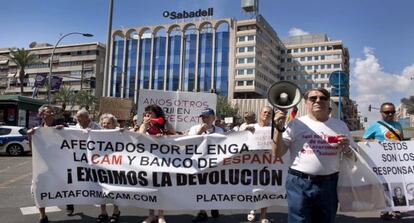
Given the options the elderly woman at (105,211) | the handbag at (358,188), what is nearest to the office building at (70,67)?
the elderly woman at (105,211)

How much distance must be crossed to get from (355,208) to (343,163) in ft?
3.17

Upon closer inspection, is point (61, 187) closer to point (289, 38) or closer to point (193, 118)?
point (193, 118)

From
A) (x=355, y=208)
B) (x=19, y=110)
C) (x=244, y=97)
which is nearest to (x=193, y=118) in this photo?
(x=355, y=208)

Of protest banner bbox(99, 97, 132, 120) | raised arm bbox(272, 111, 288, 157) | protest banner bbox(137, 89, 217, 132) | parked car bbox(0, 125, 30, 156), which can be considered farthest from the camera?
parked car bbox(0, 125, 30, 156)

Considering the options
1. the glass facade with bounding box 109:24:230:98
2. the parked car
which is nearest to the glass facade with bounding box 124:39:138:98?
the glass facade with bounding box 109:24:230:98

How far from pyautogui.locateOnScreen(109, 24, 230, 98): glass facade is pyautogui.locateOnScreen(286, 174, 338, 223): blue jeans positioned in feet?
289

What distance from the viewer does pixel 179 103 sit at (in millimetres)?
12898

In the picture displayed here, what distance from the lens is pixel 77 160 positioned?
652cm

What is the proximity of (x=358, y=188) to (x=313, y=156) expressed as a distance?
1.86 m

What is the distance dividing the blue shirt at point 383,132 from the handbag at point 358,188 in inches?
40.6

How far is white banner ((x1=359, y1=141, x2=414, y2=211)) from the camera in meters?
6.48

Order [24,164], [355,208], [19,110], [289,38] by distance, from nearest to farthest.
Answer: [355,208], [24,164], [19,110], [289,38]

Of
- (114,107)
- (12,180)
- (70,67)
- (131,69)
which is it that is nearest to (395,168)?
(12,180)

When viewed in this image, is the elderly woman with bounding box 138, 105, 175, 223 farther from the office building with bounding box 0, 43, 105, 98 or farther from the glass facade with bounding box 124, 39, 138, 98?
the glass facade with bounding box 124, 39, 138, 98
